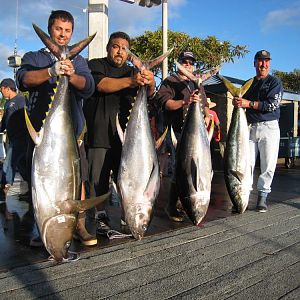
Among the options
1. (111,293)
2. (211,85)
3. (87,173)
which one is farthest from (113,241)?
(211,85)

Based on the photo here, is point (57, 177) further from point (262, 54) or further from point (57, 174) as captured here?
point (262, 54)

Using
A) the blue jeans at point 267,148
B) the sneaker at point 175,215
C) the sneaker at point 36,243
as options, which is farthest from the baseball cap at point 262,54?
the sneaker at point 36,243

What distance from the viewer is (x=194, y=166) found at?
3631 mm

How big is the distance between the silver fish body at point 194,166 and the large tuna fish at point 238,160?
2.59 feet

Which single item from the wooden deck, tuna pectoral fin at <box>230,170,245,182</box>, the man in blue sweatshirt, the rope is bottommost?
the wooden deck

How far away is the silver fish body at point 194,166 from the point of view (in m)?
3.59

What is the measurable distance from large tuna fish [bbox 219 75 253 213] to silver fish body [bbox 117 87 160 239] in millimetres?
1447

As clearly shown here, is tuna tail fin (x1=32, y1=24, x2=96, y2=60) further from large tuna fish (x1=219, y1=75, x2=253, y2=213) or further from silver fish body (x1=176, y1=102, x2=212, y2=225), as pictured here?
large tuna fish (x1=219, y1=75, x2=253, y2=213)

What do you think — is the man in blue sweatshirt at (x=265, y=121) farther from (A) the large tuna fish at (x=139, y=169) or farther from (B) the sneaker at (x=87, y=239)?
(B) the sneaker at (x=87, y=239)

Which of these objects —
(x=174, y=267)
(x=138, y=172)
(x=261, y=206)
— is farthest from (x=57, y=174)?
(x=261, y=206)

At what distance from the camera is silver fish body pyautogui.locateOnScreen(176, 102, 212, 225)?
359 cm

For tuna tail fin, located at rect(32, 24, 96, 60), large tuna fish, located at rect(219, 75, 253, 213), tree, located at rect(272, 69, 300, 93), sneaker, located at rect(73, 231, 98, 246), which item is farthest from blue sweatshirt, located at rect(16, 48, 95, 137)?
tree, located at rect(272, 69, 300, 93)

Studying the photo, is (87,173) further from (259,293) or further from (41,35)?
(259,293)

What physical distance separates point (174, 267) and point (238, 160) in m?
1.90
